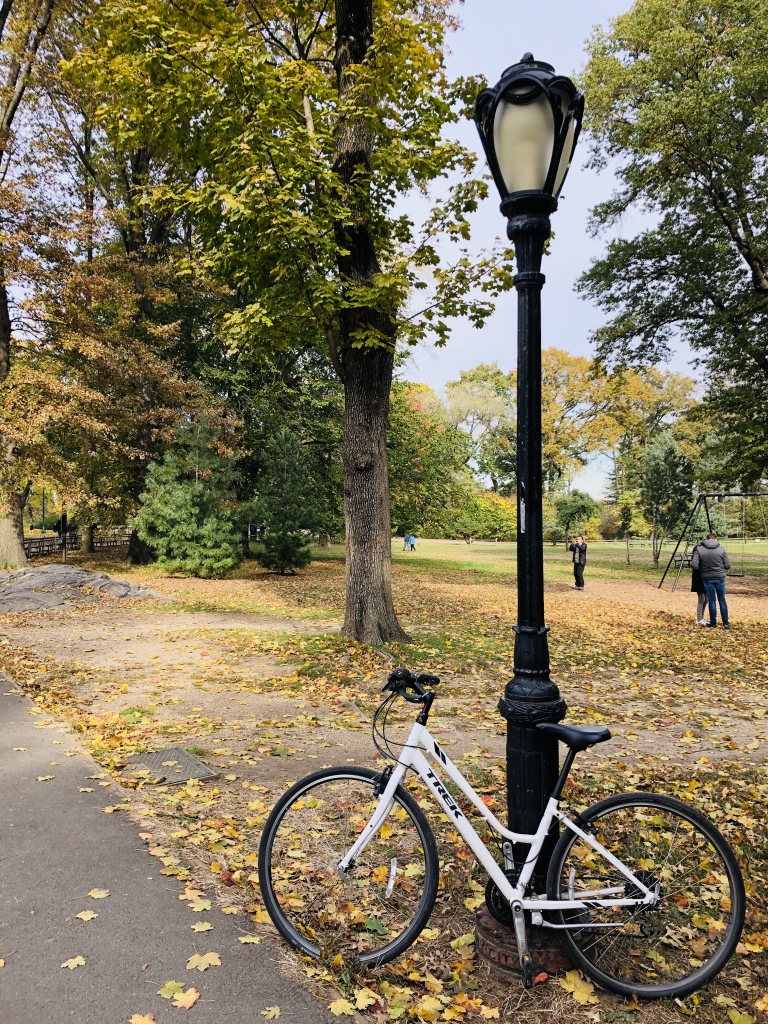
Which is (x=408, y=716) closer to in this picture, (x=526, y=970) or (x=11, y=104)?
(x=526, y=970)

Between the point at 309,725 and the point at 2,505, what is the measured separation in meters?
14.5

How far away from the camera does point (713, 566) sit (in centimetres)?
1234

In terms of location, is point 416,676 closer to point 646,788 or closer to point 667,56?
point 646,788

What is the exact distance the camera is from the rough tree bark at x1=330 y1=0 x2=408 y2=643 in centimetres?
883

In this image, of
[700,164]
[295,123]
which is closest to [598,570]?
[700,164]

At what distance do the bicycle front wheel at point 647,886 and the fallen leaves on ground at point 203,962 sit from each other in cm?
140

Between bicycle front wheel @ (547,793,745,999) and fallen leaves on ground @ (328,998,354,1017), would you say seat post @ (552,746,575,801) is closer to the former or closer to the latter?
bicycle front wheel @ (547,793,745,999)

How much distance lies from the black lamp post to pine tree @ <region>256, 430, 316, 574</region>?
707 inches

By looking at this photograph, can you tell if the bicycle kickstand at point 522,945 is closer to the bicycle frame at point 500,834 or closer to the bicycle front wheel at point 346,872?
the bicycle frame at point 500,834

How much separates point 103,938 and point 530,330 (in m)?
3.25

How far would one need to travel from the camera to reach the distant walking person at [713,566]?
12344 millimetres

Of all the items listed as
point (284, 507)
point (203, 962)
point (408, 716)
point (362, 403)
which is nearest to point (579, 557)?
point (284, 507)

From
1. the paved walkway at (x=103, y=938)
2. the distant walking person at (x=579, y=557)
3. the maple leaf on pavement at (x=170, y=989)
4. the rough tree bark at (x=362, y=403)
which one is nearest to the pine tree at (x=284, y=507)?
the distant walking person at (x=579, y=557)

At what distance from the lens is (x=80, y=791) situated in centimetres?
455
